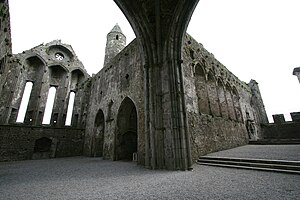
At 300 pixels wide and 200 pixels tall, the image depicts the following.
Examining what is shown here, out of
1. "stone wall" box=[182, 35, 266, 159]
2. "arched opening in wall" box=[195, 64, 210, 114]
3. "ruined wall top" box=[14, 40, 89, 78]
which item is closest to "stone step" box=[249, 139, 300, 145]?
"stone wall" box=[182, 35, 266, 159]

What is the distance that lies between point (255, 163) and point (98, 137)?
1041 cm

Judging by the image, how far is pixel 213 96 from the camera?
934 cm

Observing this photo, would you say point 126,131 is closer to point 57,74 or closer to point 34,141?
point 34,141

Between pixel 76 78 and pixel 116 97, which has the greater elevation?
pixel 76 78

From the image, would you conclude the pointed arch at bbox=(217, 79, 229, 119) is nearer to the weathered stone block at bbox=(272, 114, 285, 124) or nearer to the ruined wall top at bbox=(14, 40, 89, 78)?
the weathered stone block at bbox=(272, 114, 285, 124)

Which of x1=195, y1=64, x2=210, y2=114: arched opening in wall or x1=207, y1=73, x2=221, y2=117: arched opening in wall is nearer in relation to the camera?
x1=195, y1=64, x2=210, y2=114: arched opening in wall

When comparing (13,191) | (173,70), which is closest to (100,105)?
(173,70)

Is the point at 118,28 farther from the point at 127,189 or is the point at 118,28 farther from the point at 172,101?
the point at 127,189

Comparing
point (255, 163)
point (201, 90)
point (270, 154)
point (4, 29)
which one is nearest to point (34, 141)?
point (4, 29)

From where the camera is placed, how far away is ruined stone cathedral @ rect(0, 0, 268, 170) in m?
5.77

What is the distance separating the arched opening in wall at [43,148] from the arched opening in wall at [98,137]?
3768 mm

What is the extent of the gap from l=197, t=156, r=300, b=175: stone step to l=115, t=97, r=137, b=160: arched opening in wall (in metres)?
4.64

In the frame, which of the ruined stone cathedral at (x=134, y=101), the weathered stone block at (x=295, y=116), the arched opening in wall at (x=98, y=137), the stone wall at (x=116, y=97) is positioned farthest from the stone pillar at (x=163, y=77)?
the weathered stone block at (x=295, y=116)

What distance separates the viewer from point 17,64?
1377 cm
